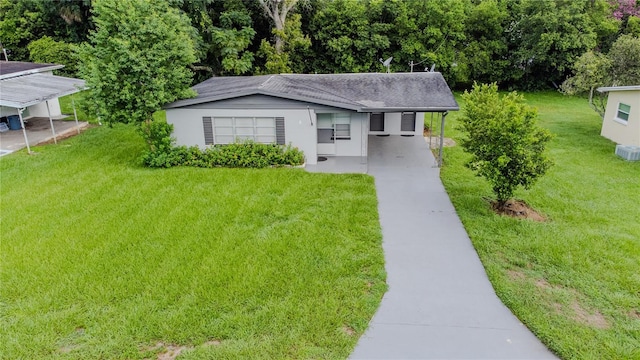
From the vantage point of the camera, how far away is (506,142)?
998cm

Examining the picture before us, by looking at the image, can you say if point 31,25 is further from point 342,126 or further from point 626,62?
point 626,62

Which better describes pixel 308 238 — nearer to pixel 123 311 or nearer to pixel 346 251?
pixel 346 251

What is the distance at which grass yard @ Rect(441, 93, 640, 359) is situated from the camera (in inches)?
260

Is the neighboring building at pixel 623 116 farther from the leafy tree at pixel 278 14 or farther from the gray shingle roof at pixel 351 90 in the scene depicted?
the leafy tree at pixel 278 14

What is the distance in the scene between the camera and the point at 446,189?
1245 centimetres

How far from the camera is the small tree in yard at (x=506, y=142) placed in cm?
980

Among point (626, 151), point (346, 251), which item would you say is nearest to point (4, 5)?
point (346, 251)

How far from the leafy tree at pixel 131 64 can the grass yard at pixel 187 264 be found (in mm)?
2238

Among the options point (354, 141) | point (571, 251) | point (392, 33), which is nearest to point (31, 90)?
point (354, 141)

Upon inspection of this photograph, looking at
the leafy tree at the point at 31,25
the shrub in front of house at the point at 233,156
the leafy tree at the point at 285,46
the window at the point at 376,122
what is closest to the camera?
the shrub in front of house at the point at 233,156

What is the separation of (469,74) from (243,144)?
1870 cm

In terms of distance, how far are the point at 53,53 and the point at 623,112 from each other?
2913 cm

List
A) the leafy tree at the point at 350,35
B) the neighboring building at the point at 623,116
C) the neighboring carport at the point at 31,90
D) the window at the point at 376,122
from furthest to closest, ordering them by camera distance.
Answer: the leafy tree at the point at 350,35 < the window at the point at 376,122 < the neighboring building at the point at 623,116 < the neighboring carport at the point at 31,90

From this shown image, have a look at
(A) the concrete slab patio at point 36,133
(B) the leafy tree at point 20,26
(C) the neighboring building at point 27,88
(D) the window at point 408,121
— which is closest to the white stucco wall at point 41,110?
(C) the neighboring building at point 27,88
